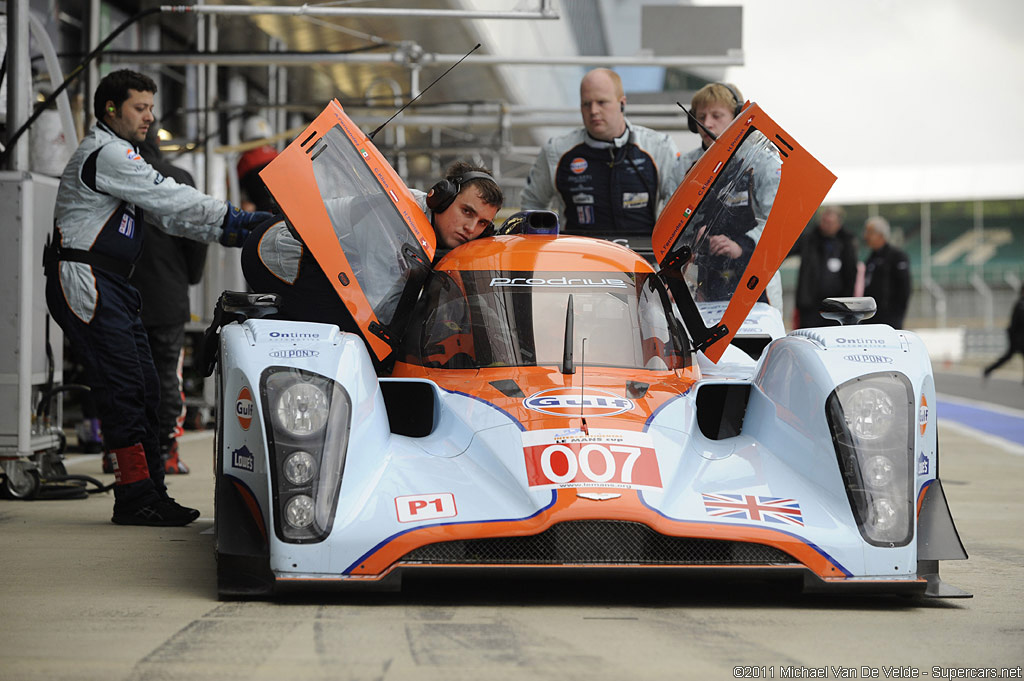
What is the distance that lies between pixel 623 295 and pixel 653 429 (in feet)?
2.77

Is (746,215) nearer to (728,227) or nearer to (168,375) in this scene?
(728,227)

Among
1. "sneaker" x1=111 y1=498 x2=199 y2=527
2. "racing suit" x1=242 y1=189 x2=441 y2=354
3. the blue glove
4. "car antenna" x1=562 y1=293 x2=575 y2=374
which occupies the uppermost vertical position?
the blue glove

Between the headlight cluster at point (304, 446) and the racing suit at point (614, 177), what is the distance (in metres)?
2.90

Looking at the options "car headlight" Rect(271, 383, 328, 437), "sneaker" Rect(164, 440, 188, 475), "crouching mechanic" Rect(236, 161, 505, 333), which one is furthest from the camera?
"sneaker" Rect(164, 440, 188, 475)

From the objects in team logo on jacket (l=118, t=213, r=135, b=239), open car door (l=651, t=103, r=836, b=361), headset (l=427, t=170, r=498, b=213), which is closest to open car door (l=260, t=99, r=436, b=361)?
headset (l=427, t=170, r=498, b=213)

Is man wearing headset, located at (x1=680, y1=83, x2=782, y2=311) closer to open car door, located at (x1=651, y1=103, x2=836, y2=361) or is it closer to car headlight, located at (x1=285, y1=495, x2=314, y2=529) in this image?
open car door, located at (x1=651, y1=103, x2=836, y2=361)

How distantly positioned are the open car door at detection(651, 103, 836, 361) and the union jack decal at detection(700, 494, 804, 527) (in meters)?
1.34

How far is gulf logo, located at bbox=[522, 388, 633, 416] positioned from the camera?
405cm

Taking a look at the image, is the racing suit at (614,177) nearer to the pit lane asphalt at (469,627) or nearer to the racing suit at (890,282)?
the pit lane asphalt at (469,627)

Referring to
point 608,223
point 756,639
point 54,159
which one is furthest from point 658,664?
point 54,159

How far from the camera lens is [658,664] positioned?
3.00 meters

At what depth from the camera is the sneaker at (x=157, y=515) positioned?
557cm

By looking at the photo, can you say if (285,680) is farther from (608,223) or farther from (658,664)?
(608,223)

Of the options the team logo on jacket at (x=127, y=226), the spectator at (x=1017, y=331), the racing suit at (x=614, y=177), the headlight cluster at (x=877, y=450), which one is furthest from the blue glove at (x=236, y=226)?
the spectator at (x=1017, y=331)
